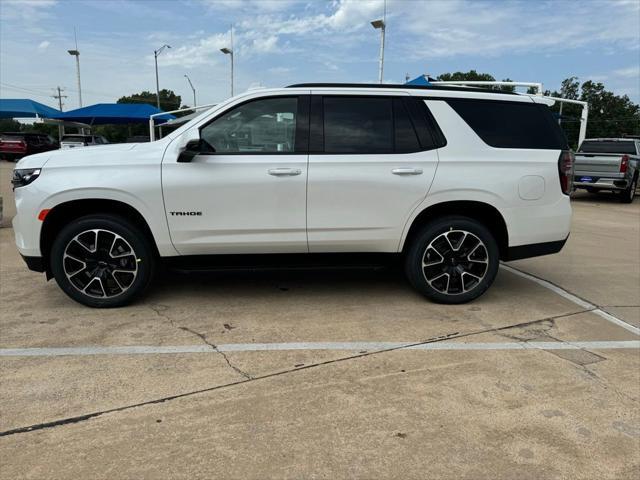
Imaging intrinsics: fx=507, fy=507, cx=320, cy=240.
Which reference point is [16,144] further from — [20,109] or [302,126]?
[302,126]

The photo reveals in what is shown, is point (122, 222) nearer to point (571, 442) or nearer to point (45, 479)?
point (45, 479)

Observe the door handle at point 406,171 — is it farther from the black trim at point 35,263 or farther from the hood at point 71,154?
the black trim at point 35,263

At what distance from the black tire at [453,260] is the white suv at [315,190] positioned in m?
0.01

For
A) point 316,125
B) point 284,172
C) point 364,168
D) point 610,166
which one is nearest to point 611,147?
point 610,166

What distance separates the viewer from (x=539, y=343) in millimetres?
3893

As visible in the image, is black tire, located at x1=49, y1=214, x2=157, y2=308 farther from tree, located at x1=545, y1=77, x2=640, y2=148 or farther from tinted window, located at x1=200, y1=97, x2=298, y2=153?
tree, located at x1=545, y1=77, x2=640, y2=148

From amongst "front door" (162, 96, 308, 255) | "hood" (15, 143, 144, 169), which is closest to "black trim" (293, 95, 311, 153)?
"front door" (162, 96, 308, 255)

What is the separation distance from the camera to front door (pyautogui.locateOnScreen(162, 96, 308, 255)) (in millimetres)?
4262

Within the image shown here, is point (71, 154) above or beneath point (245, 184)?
above

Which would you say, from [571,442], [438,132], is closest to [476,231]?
[438,132]

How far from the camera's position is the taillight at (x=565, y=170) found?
4.61 metres

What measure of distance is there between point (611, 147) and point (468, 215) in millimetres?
13207

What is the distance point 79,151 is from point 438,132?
10.4 ft

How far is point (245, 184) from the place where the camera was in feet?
14.0
